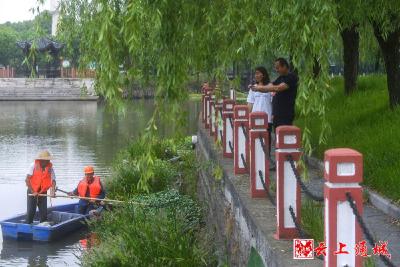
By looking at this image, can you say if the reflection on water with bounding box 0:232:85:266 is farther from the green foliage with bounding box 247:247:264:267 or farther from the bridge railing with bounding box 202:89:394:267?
the green foliage with bounding box 247:247:264:267

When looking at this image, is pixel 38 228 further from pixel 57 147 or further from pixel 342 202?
pixel 57 147

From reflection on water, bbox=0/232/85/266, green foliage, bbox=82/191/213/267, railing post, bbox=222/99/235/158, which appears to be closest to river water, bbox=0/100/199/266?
reflection on water, bbox=0/232/85/266

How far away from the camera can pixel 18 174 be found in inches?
858

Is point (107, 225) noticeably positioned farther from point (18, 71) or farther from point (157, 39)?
point (18, 71)

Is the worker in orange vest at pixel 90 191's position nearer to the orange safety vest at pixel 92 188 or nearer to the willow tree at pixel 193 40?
the orange safety vest at pixel 92 188

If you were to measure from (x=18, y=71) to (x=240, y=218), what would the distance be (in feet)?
265

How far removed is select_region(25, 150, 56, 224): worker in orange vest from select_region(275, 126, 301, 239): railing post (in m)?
8.35

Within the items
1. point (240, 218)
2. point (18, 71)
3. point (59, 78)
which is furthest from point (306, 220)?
point (18, 71)

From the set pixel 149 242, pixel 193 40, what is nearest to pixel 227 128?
pixel 149 242

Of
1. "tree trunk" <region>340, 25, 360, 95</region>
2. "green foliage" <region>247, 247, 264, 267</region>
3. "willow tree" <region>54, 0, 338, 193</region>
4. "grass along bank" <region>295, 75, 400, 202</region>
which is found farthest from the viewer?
"tree trunk" <region>340, 25, 360, 95</region>

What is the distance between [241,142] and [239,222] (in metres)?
1.80

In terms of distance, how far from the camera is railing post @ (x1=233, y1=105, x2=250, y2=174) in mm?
9188

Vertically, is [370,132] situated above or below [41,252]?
above

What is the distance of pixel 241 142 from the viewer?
30.5ft
